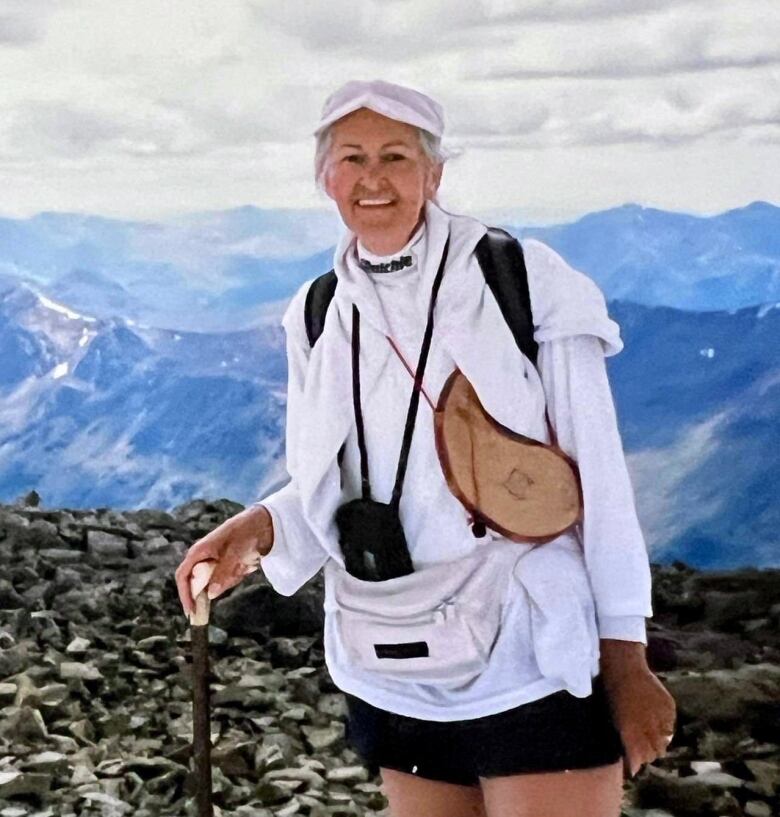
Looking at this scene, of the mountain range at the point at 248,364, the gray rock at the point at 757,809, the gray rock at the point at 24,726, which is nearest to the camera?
the gray rock at the point at 757,809

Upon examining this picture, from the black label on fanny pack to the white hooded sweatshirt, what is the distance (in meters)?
0.04

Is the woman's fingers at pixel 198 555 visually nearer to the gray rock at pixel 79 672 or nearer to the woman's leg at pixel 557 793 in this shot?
the woman's leg at pixel 557 793

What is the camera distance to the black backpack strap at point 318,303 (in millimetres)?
1807

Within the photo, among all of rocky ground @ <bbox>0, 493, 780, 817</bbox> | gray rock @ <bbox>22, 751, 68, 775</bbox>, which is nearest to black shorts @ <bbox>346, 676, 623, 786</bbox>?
rocky ground @ <bbox>0, 493, 780, 817</bbox>

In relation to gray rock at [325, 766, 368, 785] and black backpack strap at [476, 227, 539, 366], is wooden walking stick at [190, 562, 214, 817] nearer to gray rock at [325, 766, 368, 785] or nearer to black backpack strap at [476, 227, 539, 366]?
black backpack strap at [476, 227, 539, 366]

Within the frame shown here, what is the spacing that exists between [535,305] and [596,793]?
22.8 inches

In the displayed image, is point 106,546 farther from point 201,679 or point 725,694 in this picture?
point 201,679

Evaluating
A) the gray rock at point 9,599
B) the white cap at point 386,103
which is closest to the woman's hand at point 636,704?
the white cap at point 386,103

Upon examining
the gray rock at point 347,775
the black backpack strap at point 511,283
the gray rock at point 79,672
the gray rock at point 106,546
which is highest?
the gray rock at point 106,546

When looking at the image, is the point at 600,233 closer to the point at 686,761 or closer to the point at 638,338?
the point at 638,338

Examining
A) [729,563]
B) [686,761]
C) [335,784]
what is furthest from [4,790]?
[729,563]

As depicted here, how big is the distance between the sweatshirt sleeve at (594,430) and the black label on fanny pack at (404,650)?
0.22 meters

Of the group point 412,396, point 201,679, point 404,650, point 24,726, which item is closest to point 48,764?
point 24,726

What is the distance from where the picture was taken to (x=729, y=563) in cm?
504
